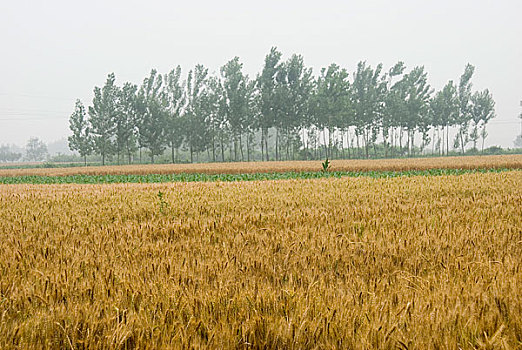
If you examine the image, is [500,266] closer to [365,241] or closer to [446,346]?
[365,241]

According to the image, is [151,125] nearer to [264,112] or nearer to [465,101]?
[264,112]

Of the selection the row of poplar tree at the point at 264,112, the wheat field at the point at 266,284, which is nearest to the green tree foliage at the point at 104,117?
the row of poplar tree at the point at 264,112

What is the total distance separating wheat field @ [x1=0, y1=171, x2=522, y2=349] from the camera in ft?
5.86

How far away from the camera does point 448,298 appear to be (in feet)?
7.22

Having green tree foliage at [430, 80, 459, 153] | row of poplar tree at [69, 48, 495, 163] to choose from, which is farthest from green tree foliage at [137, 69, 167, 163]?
green tree foliage at [430, 80, 459, 153]

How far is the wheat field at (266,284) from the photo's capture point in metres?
1.79

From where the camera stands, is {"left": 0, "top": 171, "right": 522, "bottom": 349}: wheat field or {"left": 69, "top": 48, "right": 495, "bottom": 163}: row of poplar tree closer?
{"left": 0, "top": 171, "right": 522, "bottom": 349}: wheat field

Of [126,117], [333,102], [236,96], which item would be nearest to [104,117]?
[126,117]

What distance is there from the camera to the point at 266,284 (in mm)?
2549

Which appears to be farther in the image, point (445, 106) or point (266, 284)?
point (445, 106)

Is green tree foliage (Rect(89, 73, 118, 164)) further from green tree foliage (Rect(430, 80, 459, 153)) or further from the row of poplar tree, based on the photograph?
green tree foliage (Rect(430, 80, 459, 153))

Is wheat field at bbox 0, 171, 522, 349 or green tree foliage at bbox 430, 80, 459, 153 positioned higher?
green tree foliage at bbox 430, 80, 459, 153

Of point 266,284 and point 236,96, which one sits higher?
point 236,96

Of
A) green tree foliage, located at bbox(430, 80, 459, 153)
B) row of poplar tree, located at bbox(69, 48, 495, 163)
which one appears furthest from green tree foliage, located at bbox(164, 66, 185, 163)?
green tree foliage, located at bbox(430, 80, 459, 153)
